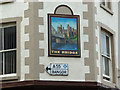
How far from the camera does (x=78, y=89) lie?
58.4ft

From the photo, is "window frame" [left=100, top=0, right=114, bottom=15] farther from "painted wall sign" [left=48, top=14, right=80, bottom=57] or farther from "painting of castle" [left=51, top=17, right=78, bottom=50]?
"painting of castle" [left=51, top=17, right=78, bottom=50]

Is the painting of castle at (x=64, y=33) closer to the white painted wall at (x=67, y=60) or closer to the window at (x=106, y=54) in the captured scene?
the white painted wall at (x=67, y=60)

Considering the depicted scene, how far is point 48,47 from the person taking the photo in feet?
58.8

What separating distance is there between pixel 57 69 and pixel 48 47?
2.84 feet

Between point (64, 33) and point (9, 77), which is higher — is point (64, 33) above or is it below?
above

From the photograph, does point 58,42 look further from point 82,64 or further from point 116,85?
point 116,85

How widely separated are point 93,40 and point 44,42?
1866 mm

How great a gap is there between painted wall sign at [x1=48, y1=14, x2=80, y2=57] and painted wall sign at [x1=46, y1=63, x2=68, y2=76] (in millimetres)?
406

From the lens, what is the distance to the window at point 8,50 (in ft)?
60.4

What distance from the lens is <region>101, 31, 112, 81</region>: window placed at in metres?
19.7

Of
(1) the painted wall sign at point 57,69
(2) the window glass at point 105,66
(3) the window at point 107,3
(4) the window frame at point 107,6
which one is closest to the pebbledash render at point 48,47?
(1) the painted wall sign at point 57,69

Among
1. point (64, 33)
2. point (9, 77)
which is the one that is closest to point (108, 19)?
point (64, 33)

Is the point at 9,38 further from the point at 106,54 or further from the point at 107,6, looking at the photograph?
the point at 107,6

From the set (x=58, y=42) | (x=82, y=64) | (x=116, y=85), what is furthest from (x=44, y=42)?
(x=116, y=85)
